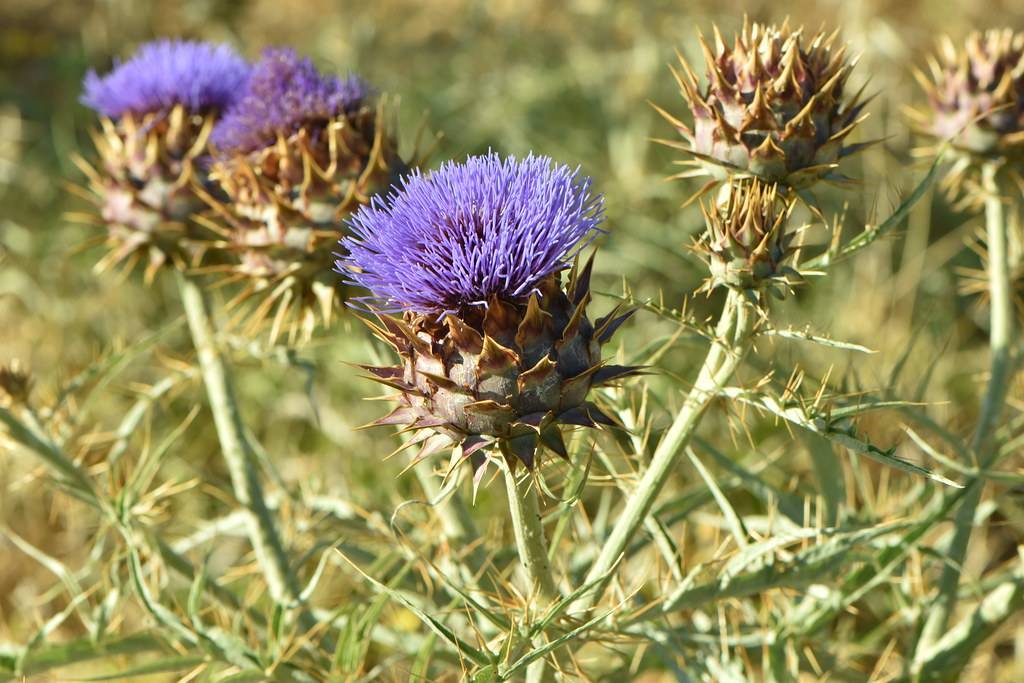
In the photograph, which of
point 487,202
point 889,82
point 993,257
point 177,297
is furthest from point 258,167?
point 889,82

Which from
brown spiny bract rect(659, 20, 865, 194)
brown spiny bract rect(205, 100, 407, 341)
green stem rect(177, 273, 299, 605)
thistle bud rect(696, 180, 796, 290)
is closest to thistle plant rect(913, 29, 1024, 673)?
brown spiny bract rect(659, 20, 865, 194)

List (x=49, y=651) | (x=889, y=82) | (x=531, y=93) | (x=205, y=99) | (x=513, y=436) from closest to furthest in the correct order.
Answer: (x=513, y=436) → (x=49, y=651) → (x=205, y=99) → (x=889, y=82) → (x=531, y=93)

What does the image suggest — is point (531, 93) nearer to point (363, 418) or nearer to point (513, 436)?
point (363, 418)

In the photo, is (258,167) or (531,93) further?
(531,93)

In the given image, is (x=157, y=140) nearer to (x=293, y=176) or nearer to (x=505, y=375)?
(x=293, y=176)

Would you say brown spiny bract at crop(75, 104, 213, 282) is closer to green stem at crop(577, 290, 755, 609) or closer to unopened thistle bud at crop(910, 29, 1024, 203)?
green stem at crop(577, 290, 755, 609)

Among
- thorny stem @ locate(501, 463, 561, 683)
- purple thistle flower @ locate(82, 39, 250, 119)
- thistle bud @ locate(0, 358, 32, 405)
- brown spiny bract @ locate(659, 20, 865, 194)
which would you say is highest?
purple thistle flower @ locate(82, 39, 250, 119)
